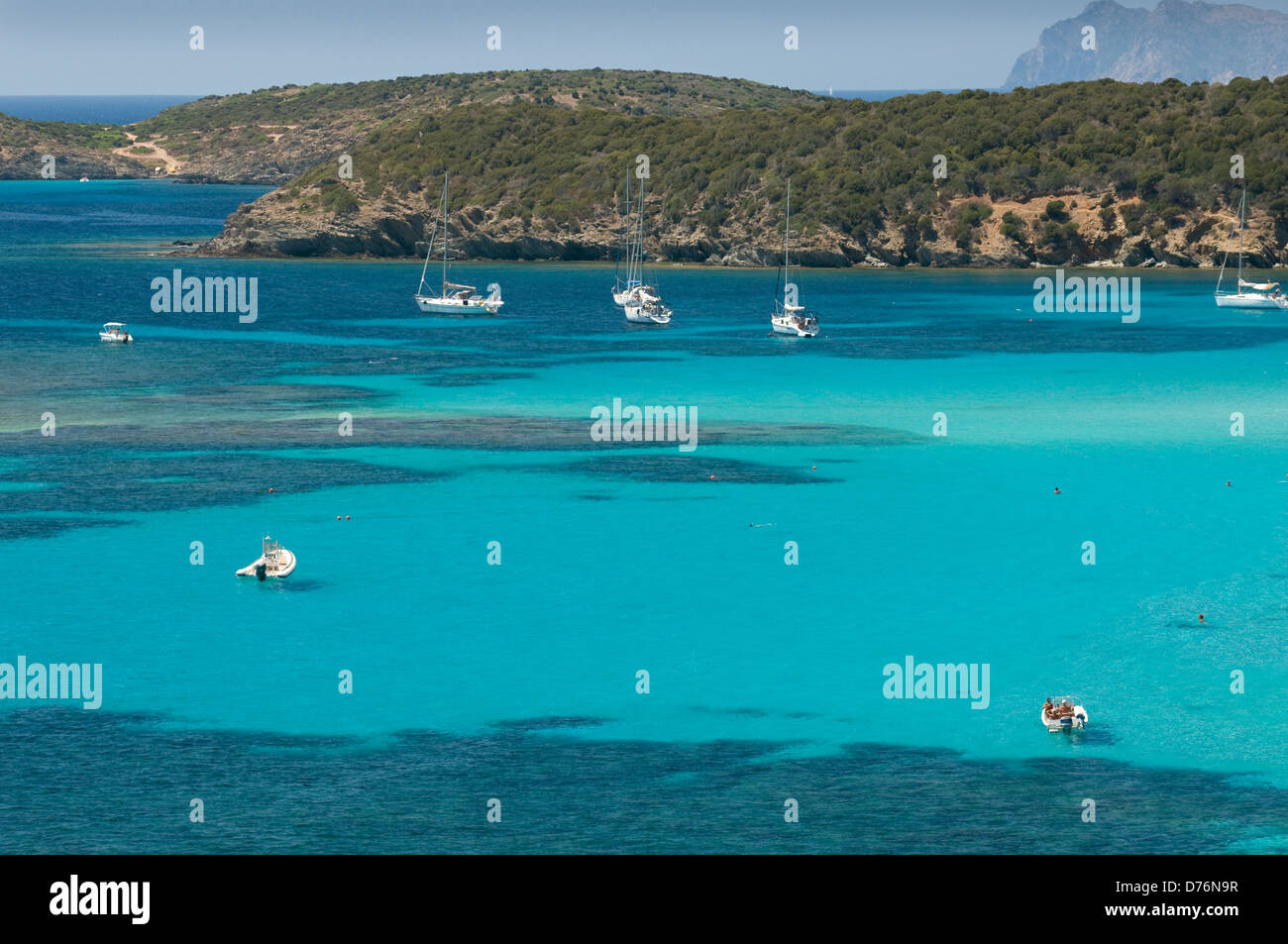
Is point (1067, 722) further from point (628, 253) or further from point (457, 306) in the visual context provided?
point (628, 253)

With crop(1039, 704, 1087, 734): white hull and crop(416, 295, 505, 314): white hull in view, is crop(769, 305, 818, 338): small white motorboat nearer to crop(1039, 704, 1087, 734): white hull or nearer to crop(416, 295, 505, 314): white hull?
crop(416, 295, 505, 314): white hull

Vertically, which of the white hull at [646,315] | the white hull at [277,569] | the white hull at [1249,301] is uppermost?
the white hull at [1249,301]

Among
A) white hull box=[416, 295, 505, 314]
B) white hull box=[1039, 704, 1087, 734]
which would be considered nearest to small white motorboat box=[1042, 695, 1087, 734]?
white hull box=[1039, 704, 1087, 734]

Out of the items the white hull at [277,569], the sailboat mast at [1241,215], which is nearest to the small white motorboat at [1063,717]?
the white hull at [277,569]

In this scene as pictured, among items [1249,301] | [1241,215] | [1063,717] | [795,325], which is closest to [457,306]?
[795,325]

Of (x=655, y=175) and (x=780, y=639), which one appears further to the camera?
(x=655, y=175)

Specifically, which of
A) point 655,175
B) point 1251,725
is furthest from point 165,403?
point 655,175

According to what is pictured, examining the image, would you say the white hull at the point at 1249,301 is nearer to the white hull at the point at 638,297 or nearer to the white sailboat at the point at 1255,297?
the white sailboat at the point at 1255,297
